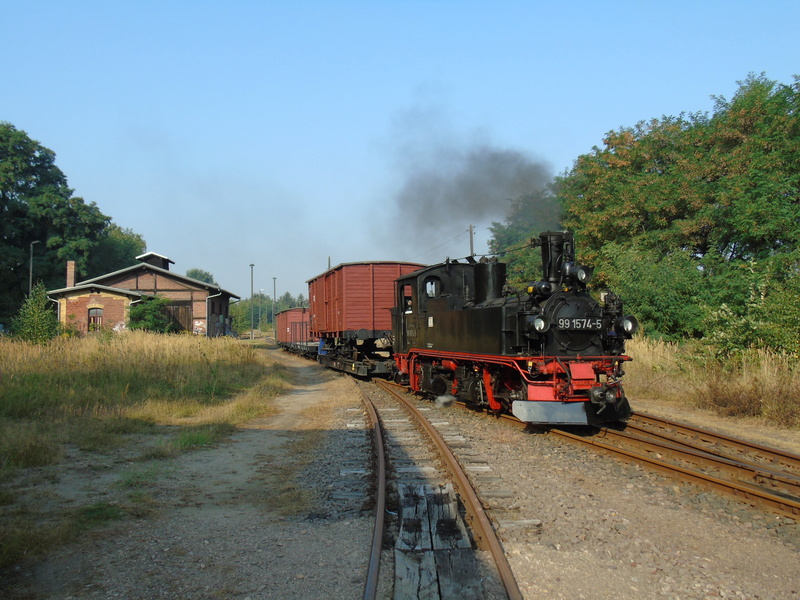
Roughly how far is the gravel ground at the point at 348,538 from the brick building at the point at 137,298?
870 inches

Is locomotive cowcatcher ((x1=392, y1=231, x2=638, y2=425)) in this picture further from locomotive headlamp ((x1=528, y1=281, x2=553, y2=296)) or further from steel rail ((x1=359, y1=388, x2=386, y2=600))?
steel rail ((x1=359, y1=388, x2=386, y2=600))

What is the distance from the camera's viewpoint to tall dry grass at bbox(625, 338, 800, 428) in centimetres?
990

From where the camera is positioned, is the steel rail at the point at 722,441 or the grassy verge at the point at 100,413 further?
the steel rail at the point at 722,441

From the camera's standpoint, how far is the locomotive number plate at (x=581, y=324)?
8805mm

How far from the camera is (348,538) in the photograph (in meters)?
4.79

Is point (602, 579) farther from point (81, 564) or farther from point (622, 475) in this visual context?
point (81, 564)

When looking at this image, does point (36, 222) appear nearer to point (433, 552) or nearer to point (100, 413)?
point (100, 413)

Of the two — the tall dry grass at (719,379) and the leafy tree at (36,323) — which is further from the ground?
the leafy tree at (36,323)

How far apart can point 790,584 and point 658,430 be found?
205 inches

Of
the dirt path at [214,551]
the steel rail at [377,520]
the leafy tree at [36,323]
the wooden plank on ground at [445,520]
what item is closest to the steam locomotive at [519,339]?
the steel rail at [377,520]

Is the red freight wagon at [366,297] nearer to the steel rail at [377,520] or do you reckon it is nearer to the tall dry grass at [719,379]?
the tall dry grass at [719,379]

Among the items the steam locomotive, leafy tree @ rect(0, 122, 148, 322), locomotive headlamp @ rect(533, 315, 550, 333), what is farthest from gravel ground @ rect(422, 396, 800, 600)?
leafy tree @ rect(0, 122, 148, 322)

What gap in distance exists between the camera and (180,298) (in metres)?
32.5

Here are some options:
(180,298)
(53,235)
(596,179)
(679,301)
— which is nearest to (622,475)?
(679,301)
